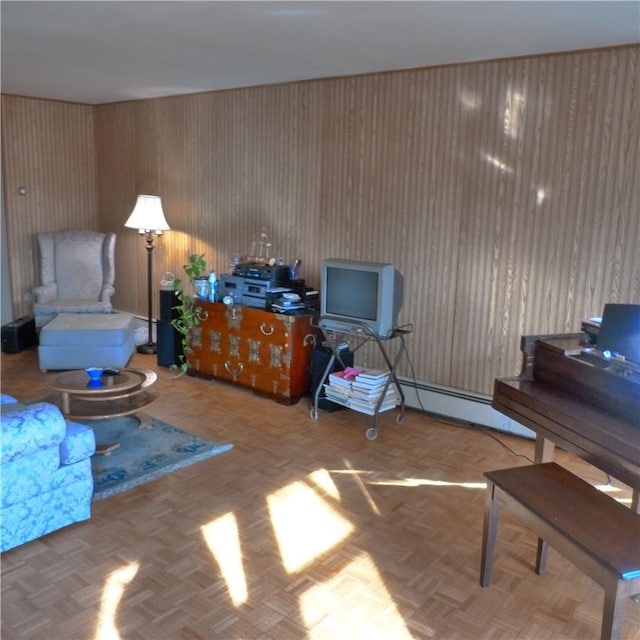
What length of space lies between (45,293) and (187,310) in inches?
72.3

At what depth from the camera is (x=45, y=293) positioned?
20.5ft

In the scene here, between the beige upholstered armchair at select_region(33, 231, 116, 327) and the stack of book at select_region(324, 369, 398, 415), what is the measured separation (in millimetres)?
2979

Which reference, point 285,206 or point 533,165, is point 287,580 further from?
point 285,206

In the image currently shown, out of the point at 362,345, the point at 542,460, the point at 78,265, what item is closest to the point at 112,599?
the point at 542,460

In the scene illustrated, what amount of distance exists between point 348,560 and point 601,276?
2269 mm

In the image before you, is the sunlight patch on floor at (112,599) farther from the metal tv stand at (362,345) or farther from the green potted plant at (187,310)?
the green potted plant at (187,310)

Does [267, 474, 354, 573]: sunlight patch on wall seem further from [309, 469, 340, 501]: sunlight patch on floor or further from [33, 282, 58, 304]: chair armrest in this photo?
[33, 282, 58, 304]: chair armrest

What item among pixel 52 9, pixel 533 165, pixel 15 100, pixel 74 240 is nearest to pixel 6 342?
pixel 74 240

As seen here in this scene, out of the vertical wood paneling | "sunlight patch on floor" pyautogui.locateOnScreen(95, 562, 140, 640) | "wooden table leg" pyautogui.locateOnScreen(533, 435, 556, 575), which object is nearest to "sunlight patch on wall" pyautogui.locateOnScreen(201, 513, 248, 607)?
"sunlight patch on floor" pyautogui.locateOnScreen(95, 562, 140, 640)

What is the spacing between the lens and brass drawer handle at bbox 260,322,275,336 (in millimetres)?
4777

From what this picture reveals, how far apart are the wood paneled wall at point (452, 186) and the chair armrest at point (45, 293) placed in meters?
1.58

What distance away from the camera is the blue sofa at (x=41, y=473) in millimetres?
2672

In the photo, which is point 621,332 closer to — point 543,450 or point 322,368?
point 543,450

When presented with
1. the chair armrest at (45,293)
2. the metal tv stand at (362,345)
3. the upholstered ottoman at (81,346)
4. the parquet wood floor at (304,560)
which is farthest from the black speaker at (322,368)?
the chair armrest at (45,293)
